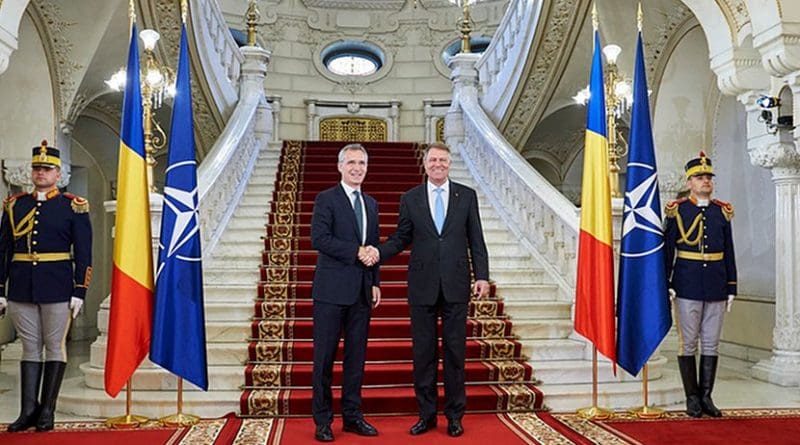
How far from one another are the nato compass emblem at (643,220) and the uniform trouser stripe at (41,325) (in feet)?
10.7

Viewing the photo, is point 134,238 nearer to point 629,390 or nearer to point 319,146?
point 629,390

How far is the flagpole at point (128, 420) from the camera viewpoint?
13.4ft

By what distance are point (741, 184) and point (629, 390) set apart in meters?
3.74

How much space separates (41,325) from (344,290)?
5.68 ft

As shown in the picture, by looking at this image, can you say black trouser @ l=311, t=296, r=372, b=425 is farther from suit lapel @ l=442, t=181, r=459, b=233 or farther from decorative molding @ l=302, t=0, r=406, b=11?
decorative molding @ l=302, t=0, r=406, b=11

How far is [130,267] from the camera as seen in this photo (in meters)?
4.06

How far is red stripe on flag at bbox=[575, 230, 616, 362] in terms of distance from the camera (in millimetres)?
4382

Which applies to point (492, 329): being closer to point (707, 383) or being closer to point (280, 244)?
point (707, 383)

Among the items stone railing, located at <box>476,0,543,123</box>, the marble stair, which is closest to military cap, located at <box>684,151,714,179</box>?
the marble stair

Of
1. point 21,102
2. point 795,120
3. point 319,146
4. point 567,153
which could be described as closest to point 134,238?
point 21,102

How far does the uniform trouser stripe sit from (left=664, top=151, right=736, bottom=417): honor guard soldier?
11.6 feet

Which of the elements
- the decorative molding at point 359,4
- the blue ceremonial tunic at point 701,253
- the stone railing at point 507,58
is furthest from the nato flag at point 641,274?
the decorative molding at point 359,4

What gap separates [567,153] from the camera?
12.7 m

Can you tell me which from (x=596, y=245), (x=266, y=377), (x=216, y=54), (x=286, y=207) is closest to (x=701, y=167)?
(x=596, y=245)
